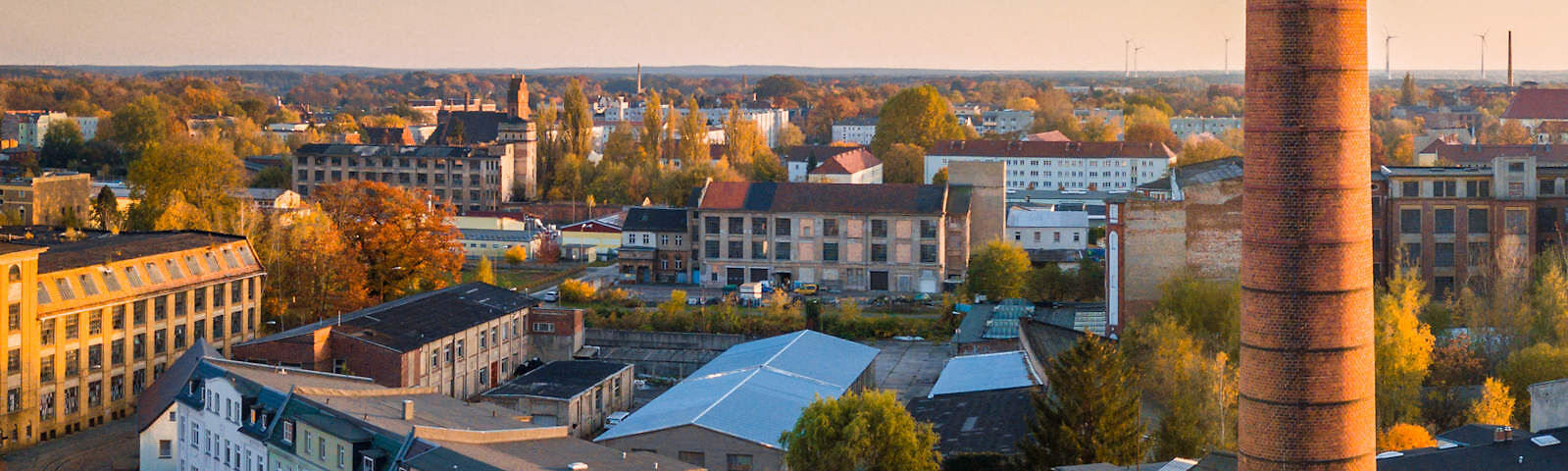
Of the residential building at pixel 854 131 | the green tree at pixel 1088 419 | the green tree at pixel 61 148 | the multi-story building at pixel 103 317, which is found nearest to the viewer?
the green tree at pixel 1088 419

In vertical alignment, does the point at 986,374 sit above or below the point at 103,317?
below

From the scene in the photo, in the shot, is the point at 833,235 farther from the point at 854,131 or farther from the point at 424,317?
the point at 854,131

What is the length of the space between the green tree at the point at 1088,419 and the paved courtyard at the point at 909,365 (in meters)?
9.95

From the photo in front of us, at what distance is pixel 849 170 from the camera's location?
70.8 meters

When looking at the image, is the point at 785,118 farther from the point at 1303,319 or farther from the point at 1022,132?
the point at 1303,319

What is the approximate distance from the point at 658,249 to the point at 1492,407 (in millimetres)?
29741

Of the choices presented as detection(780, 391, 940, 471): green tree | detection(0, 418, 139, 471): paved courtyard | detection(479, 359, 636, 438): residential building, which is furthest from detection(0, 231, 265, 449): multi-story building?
detection(780, 391, 940, 471): green tree

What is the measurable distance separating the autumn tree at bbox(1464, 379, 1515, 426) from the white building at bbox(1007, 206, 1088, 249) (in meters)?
27.0

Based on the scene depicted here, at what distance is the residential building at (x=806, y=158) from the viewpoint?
8025 cm

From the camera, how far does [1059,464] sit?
21266 millimetres

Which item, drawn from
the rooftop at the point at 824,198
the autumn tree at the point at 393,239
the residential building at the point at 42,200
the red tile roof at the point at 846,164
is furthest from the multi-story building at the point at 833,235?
the red tile roof at the point at 846,164

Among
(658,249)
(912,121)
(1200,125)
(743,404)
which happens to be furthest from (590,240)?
(1200,125)

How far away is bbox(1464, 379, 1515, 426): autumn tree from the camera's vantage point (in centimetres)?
2378

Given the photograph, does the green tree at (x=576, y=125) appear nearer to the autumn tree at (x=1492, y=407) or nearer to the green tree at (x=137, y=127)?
the green tree at (x=137, y=127)
